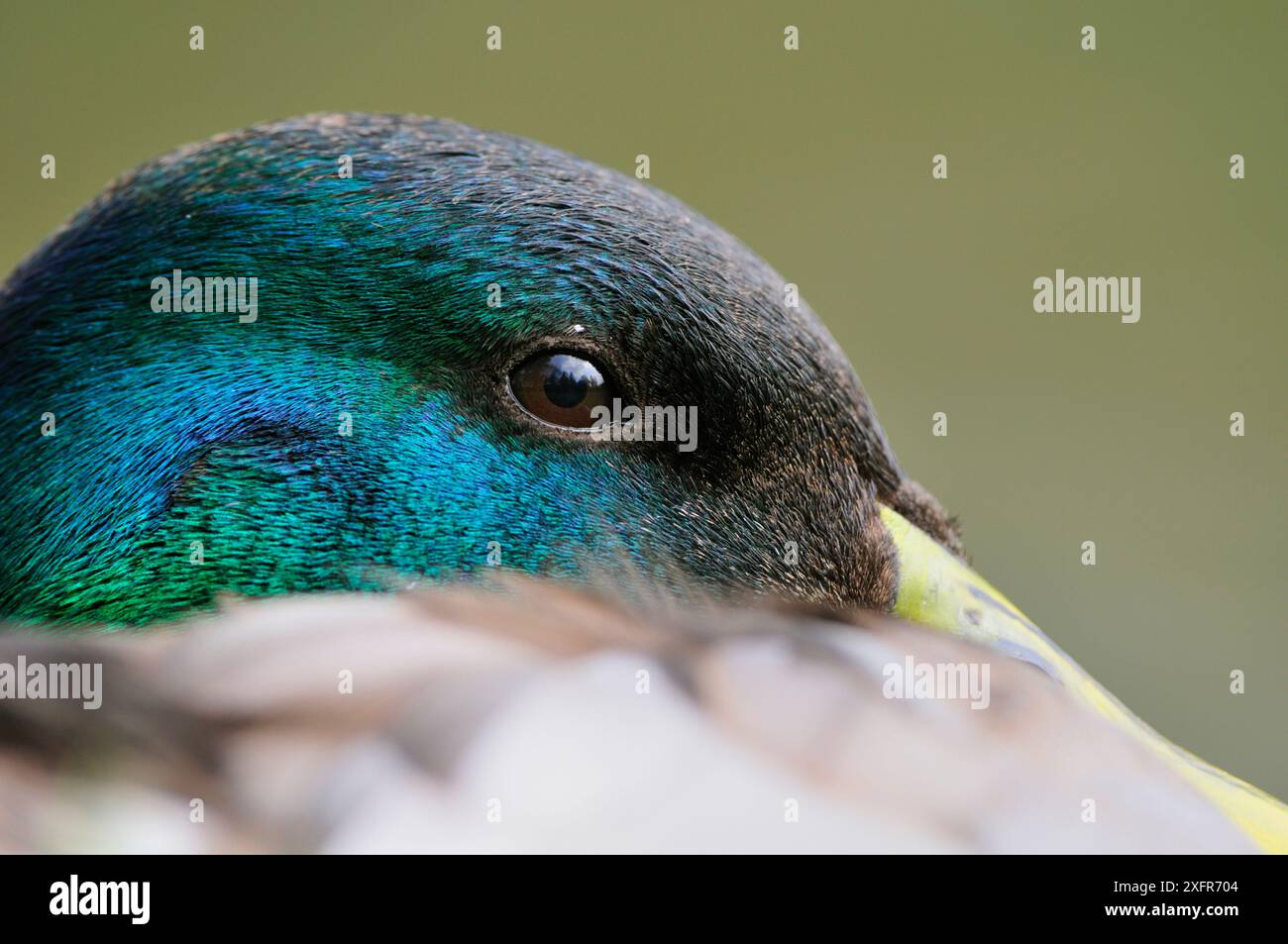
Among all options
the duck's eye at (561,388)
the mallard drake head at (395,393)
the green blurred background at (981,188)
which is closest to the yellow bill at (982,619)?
the mallard drake head at (395,393)

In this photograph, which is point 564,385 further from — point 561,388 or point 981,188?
point 981,188

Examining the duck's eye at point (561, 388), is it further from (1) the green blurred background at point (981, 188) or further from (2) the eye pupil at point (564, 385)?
(1) the green blurred background at point (981, 188)

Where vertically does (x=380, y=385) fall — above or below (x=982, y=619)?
above

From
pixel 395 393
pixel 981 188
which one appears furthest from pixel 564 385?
pixel 981 188

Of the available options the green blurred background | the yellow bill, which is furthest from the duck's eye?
the green blurred background

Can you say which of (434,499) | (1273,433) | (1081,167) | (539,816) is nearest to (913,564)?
(434,499)
